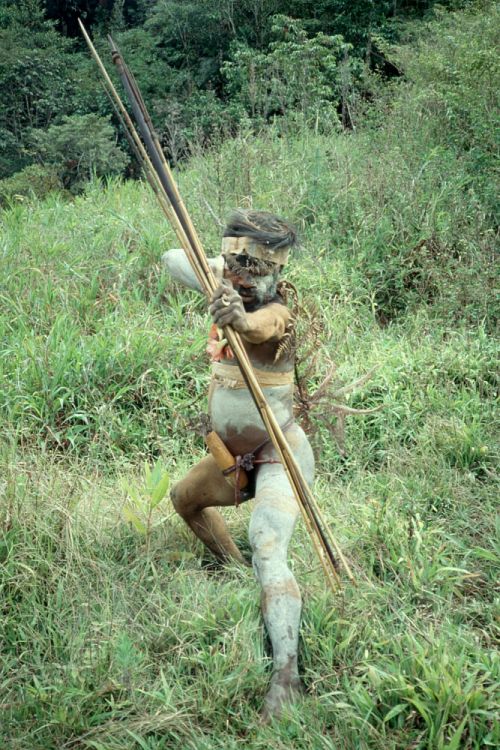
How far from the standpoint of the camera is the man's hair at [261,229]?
11.0 ft

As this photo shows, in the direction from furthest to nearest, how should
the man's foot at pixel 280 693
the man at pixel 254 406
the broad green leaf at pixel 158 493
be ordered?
the broad green leaf at pixel 158 493 < the man at pixel 254 406 < the man's foot at pixel 280 693

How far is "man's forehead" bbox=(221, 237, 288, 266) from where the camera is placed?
3346mm

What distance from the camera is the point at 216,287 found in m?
3.11

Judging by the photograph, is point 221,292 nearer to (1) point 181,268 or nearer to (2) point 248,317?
(2) point 248,317

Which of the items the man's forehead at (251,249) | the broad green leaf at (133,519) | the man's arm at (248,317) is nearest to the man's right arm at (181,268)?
the man's forehead at (251,249)

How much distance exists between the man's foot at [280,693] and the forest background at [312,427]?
5cm

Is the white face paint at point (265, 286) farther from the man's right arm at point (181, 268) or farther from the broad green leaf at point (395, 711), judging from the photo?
the broad green leaf at point (395, 711)

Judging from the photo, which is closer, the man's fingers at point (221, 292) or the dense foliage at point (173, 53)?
the man's fingers at point (221, 292)

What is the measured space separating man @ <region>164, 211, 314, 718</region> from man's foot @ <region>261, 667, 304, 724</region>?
184 mm

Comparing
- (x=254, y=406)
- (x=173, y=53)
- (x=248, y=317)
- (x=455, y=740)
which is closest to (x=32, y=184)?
(x=173, y=53)

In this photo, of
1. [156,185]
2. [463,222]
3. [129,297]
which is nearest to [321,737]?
[156,185]

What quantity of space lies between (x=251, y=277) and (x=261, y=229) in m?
0.18

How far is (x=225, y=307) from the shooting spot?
2.99 metres

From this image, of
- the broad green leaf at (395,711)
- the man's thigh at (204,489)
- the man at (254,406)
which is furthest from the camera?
the man's thigh at (204,489)
